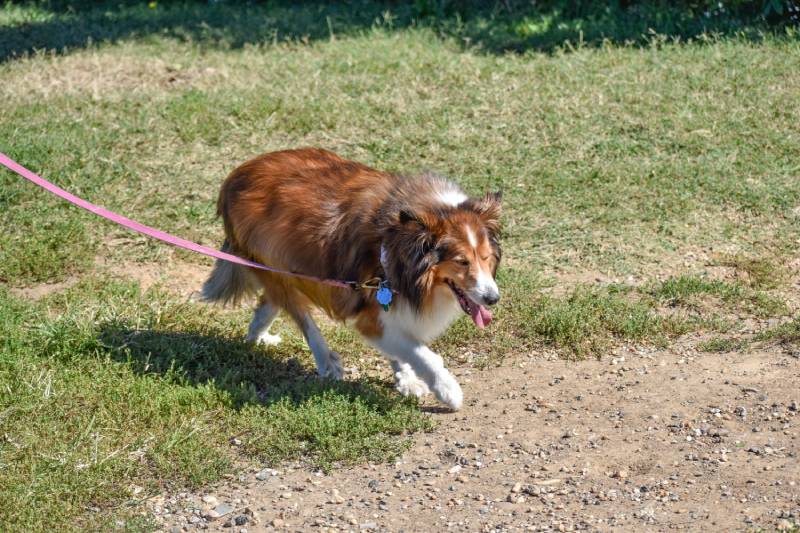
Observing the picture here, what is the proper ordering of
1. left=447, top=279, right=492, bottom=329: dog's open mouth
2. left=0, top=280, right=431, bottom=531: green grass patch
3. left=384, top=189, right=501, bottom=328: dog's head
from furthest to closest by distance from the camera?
1. left=447, top=279, right=492, bottom=329: dog's open mouth
2. left=384, top=189, right=501, bottom=328: dog's head
3. left=0, top=280, right=431, bottom=531: green grass patch

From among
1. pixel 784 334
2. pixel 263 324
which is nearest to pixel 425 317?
pixel 263 324

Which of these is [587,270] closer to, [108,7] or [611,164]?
[611,164]

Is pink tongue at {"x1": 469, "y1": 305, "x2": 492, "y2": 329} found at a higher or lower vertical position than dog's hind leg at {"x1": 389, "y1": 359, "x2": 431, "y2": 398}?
higher

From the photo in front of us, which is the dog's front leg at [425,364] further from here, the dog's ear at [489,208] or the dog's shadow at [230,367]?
the dog's ear at [489,208]

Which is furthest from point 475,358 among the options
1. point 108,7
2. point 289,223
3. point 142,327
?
point 108,7

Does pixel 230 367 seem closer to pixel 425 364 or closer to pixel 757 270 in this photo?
pixel 425 364

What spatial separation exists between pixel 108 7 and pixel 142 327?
862 centimetres

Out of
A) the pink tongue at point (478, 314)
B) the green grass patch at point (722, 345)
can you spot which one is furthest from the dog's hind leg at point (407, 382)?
the green grass patch at point (722, 345)

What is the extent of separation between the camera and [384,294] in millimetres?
5609

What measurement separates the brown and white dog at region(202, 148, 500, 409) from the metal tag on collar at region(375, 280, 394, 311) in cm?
3

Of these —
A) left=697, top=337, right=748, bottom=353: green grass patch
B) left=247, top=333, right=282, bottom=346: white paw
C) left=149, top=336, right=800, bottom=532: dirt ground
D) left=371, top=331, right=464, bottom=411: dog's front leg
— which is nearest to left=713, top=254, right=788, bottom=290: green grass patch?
left=697, top=337, right=748, bottom=353: green grass patch

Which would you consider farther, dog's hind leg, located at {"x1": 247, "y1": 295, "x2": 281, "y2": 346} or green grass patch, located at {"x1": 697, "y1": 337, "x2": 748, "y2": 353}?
dog's hind leg, located at {"x1": 247, "y1": 295, "x2": 281, "y2": 346}

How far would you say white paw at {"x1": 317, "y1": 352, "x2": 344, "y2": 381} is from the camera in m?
6.23

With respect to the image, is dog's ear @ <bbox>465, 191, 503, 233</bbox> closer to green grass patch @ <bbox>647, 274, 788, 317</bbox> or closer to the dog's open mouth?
the dog's open mouth
